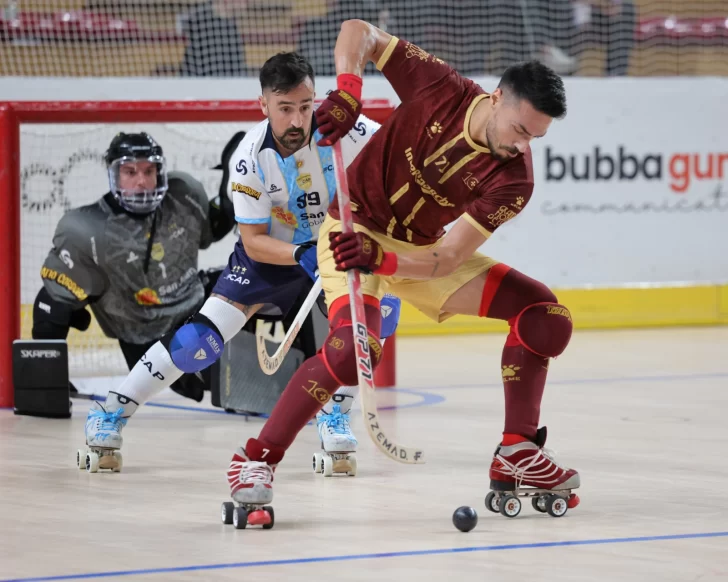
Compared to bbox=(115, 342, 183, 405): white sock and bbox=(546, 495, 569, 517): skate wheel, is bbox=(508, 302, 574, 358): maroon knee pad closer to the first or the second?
bbox=(546, 495, 569, 517): skate wheel

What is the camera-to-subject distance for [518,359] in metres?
3.75

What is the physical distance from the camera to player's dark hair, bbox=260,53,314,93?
4.30 m

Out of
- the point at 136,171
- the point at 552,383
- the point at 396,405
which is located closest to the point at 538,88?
the point at 136,171

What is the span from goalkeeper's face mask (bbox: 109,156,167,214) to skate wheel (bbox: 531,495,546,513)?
2.67 m

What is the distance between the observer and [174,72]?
9.09 metres

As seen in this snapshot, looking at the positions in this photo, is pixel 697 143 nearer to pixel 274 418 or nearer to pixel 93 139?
pixel 93 139

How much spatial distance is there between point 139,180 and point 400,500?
2405mm

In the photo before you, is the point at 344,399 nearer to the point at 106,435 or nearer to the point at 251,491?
the point at 106,435

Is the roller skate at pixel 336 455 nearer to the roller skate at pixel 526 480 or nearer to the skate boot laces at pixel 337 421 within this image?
the skate boot laces at pixel 337 421

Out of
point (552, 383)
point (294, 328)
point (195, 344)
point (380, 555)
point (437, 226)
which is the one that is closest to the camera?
point (380, 555)

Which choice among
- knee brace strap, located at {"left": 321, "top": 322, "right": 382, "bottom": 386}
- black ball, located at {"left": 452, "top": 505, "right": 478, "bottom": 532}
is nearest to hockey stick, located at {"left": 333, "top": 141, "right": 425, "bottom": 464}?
knee brace strap, located at {"left": 321, "top": 322, "right": 382, "bottom": 386}

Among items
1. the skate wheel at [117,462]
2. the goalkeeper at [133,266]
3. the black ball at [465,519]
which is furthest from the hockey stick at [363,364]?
the goalkeeper at [133,266]

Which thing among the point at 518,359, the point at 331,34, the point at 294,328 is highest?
the point at 331,34

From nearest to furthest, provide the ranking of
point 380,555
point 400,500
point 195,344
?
point 380,555 → point 400,500 → point 195,344
